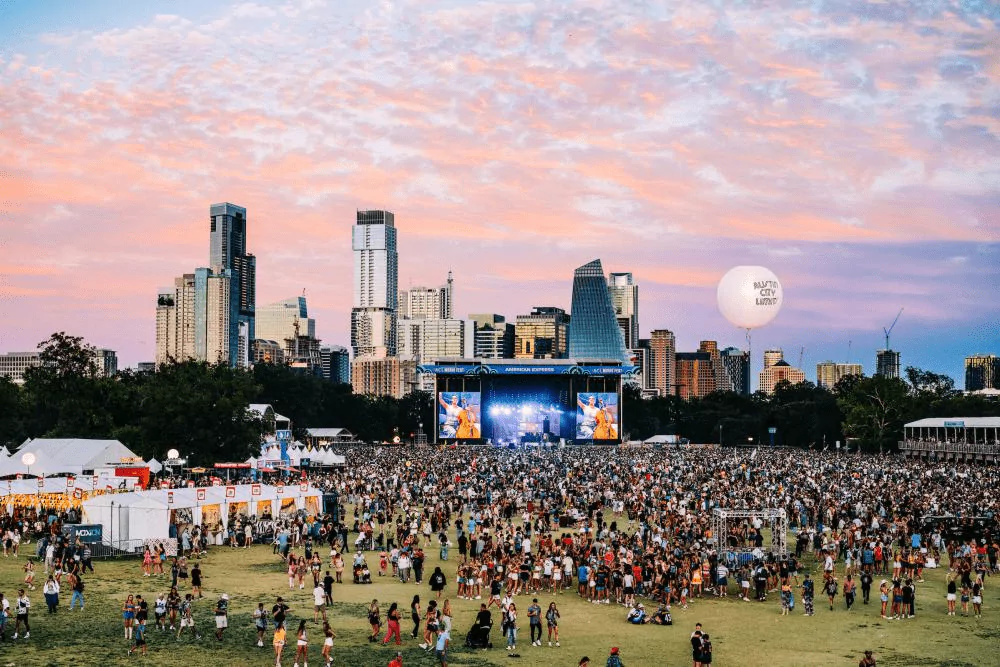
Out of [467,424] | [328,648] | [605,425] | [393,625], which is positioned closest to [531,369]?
[467,424]

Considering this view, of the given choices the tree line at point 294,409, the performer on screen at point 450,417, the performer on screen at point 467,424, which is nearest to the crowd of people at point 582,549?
the tree line at point 294,409

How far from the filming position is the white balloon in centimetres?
5575

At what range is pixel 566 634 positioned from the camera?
22750 millimetres

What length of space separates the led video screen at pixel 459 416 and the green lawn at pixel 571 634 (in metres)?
80.8

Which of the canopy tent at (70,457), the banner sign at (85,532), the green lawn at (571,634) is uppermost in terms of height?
the canopy tent at (70,457)

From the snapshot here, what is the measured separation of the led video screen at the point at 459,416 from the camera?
109562mm

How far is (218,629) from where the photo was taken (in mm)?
21641

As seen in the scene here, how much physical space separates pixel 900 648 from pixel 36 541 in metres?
30.0

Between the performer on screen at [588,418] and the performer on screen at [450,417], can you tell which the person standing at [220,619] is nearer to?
the performer on screen at [450,417]

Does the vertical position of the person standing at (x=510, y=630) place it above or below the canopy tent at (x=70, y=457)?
below

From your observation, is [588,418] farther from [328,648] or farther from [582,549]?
[328,648]

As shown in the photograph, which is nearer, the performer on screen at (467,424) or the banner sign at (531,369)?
the performer on screen at (467,424)

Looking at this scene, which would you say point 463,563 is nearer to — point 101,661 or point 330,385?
point 101,661

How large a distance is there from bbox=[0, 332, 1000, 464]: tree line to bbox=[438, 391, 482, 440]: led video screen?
9282 millimetres
